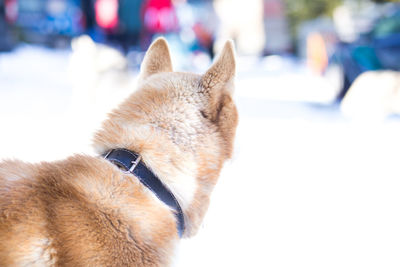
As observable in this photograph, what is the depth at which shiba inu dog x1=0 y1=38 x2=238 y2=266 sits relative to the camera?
4.63 ft

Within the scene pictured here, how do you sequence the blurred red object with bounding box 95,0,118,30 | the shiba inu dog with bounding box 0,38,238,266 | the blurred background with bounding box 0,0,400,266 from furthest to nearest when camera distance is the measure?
the blurred red object with bounding box 95,0,118,30 < the blurred background with bounding box 0,0,400,266 < the shiba inu dog with bounding box 0,38,238,266

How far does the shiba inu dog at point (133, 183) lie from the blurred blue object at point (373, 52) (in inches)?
238

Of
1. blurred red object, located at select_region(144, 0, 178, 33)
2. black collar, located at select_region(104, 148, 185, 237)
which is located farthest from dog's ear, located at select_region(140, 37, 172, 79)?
blurred red object, located at select_region(144, 0, 178, 33)

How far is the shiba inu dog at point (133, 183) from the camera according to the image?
4.63 feet

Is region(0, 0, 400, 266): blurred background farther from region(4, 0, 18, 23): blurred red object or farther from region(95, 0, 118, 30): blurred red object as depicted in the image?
region(4, 0, 18, 23): blurred red object

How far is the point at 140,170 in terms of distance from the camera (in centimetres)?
169

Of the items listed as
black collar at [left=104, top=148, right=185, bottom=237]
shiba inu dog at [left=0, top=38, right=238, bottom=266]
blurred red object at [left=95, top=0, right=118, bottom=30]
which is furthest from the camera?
blurred red object at [left=95, top=0, right=118, bottom=30]

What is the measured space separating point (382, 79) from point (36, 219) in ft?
22.0

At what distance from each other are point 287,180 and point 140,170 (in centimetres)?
251

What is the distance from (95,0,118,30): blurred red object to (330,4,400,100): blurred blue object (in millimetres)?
4536

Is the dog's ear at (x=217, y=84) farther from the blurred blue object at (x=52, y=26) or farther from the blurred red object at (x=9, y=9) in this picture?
the blurred blue object at (x=52, y=26)

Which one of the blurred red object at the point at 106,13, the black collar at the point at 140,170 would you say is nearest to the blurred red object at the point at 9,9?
the blurred red object at the point at 106,13

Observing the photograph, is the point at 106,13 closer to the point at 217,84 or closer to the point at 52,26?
the point at 217,84

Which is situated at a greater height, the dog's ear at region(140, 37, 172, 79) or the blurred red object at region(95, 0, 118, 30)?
the dog's ear at region(140, 37, 172, 79)
